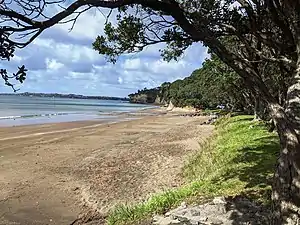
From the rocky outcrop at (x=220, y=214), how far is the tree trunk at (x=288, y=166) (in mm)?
1299

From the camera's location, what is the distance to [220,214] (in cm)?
646

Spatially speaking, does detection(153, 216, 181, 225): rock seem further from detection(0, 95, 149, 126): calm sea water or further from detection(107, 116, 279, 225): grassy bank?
detection(0, 95, 149, 126): calm sea water

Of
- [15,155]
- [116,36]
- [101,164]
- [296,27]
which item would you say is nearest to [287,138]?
[296,27]

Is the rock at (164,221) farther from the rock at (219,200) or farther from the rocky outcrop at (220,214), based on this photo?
the rock at (219,200)

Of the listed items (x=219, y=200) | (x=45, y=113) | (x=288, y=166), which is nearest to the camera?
(x=288, y=166)

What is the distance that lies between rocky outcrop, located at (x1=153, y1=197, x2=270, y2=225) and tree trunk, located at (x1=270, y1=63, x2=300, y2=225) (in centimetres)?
130

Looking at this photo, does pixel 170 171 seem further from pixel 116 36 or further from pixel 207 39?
pixel 207 39


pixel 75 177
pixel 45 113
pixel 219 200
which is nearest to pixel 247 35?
pixel 219 200

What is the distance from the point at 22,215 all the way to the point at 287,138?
28.0 feet

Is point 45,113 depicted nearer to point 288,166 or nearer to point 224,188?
point 224,188

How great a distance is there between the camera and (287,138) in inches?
184

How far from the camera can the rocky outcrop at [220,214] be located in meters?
6.20

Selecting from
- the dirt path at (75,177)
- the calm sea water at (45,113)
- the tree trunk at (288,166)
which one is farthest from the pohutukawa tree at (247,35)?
the calm sea water at (45,113)

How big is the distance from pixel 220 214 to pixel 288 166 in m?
2.16
